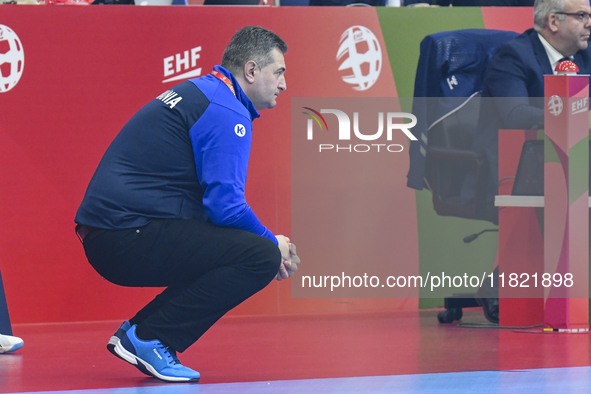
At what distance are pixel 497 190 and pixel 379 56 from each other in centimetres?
94

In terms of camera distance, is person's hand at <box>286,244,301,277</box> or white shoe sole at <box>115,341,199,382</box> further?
person's hand at <box>286,244,301,277</box>

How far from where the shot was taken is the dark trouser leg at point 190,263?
2283mm

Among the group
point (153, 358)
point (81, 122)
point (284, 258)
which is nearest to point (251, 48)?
point (284, 258)

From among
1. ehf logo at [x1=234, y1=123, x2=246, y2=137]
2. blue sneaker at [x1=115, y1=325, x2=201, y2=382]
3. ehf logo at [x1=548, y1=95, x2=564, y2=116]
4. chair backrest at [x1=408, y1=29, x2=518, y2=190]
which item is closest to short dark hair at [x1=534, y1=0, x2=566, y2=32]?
chair backrest at [x1=408, y1=29, x2=518, y2=190]

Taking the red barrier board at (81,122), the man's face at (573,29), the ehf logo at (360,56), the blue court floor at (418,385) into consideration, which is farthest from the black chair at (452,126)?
the blue court floor at (418,385)

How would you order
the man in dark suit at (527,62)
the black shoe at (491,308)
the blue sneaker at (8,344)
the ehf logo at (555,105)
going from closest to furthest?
1. the blue sneaker at (8,344)
2. the ehf logo at (555,105)
3. the man in dark suit at (527,62)
4. the black shoe at (491,308)

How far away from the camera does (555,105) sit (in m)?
3.20

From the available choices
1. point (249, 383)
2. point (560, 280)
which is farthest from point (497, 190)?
point (249, 383)

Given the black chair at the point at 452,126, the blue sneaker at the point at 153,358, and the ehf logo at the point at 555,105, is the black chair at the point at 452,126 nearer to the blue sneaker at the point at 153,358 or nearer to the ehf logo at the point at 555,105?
the ehf logo at the point at 555,105

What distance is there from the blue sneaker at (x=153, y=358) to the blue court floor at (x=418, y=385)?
0.21 ft

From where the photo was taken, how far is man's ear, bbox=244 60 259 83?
7.88 ft

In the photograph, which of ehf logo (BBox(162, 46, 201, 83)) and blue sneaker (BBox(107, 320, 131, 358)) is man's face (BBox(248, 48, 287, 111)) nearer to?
blue sneaker (BBox(107, 320, 131, 358))

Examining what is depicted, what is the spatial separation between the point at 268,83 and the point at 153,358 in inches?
34.4

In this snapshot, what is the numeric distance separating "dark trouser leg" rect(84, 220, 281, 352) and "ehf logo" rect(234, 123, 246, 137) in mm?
280
